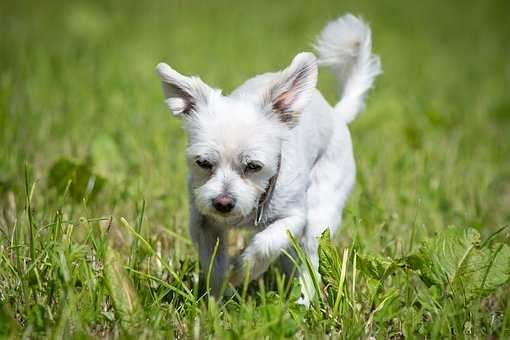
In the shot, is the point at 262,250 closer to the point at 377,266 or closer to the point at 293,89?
the point at 377,266

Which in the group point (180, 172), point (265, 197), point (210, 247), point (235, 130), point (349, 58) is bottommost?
point (210, 247)

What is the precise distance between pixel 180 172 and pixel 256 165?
5.90 ft

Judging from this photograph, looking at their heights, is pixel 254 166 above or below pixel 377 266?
above

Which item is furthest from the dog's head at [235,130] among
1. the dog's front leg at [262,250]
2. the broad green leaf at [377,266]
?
the broad green leaf at [377,266]

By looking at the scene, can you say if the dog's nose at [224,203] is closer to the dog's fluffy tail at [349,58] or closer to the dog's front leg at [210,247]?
the dog's front leg at [210,247]

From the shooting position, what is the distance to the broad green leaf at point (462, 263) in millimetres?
2627

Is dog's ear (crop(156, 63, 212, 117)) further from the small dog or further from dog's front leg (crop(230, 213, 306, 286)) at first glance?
dog's front leg (crop(230, 213, 306, 286))

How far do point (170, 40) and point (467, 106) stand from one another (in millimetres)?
4070

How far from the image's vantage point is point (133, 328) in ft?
7.59

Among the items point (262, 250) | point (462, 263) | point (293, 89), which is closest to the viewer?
point (462, 263)

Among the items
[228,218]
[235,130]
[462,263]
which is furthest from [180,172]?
[462,263]

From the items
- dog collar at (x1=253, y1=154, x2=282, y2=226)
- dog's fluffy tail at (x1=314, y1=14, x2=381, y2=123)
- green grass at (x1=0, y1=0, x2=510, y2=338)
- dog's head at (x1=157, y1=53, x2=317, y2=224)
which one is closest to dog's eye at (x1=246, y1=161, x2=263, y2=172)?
dog's head at (x1=157, y1=53, x2=317, y2=224)

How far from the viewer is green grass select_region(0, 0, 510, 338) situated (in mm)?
2453

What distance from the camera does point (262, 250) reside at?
2.79m
